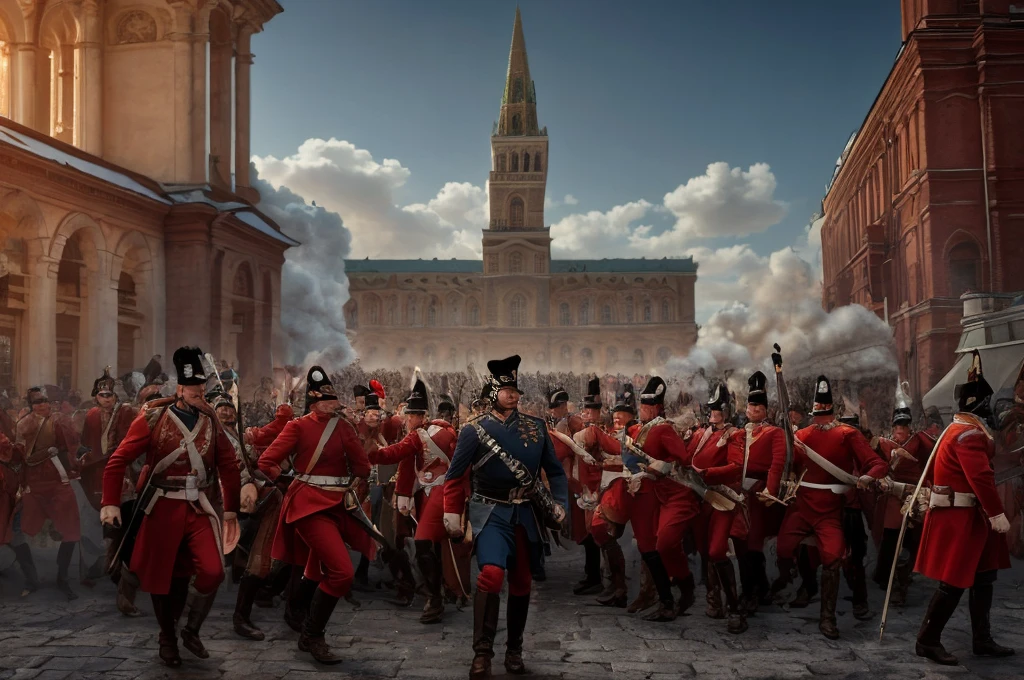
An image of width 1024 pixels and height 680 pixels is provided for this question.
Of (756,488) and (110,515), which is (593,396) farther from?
(110,515)

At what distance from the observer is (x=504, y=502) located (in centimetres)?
485

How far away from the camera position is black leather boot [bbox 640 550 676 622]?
19.9ft

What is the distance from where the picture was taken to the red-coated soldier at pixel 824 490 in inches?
225

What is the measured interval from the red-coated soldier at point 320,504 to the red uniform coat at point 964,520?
3472mm

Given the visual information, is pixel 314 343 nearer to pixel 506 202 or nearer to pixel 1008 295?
pixel 1008 295

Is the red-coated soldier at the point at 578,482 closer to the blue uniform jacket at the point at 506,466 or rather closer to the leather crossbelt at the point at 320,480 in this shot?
the blue uniform jacket at the point at 506,466

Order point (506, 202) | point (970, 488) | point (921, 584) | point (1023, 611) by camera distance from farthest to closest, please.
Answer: point (506, 202)
point (921, 584)
point (1023, 611)
point (970, 488)

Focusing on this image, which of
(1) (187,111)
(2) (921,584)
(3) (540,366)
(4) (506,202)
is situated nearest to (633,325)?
(3) (540,366)

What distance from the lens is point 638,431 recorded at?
6.50 m

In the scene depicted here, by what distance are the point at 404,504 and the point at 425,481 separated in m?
0.38

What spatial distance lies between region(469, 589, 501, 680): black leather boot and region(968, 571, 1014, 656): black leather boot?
288 cm

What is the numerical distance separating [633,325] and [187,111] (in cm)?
5158

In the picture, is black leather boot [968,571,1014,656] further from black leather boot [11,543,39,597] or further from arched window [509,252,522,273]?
arched window [509,252,522,273]

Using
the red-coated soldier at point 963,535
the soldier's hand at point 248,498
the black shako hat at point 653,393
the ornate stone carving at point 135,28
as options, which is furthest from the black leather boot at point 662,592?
the ornate stone carving at point 135,28
